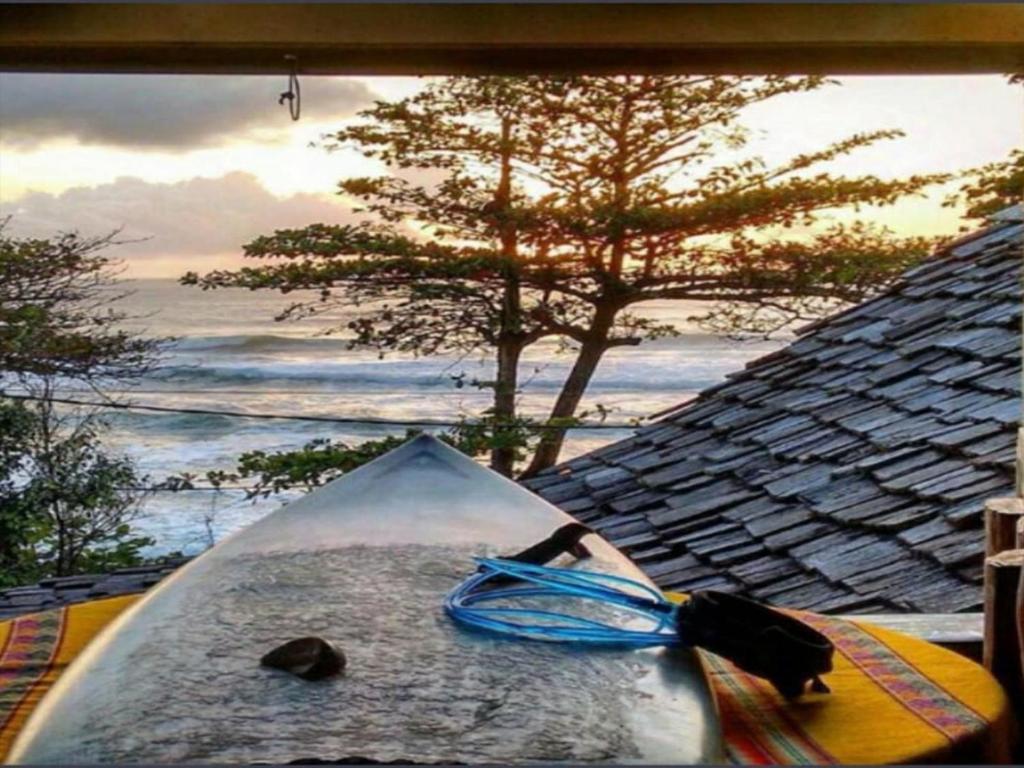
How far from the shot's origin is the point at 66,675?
93 cm

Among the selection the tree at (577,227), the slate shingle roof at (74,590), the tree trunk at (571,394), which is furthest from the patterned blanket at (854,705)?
the tree at (577,227)

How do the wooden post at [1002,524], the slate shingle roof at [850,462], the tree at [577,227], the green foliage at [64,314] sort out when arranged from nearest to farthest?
the wooden post at [1002,524] → the slate shingle roof at [850,462] → the green foliage at [64,314] → the tree at [577,227]

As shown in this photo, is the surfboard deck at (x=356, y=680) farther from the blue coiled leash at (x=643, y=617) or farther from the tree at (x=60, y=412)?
the tree at (x=60, y=412)

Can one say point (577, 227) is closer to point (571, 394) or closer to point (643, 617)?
point (571, 394)

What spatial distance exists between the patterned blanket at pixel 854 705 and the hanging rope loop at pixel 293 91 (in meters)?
0.62

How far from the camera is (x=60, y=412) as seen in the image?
314cm

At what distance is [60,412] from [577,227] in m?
1.59

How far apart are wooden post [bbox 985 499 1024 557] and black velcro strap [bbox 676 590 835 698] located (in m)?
0.39

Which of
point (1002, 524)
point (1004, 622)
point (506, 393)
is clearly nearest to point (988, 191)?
point (506, 393)

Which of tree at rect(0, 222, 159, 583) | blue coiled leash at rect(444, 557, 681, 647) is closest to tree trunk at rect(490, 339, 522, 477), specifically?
tree at rect(0, 222, 159, 583)

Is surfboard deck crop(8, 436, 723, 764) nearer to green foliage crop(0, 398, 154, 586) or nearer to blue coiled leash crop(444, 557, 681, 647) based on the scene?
blue coiled leash crop(444, 557, 681, 647)

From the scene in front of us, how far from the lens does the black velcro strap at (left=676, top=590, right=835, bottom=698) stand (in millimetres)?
986

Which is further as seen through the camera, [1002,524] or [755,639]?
[1002,524]

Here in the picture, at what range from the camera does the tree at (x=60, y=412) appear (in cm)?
303
